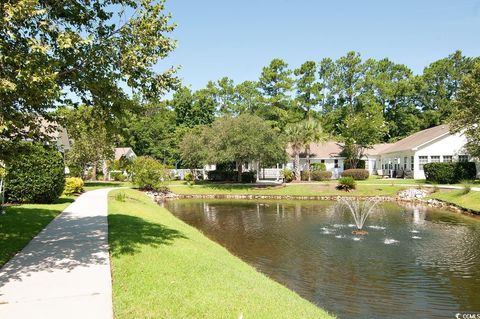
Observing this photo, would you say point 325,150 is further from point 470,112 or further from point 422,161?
point 470,112

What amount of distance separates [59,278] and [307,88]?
217ft

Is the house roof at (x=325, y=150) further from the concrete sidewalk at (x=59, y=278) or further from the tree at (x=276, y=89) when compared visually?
the concrete sidewalk at (x=59, y=278)

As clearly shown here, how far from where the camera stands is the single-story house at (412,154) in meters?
41.6

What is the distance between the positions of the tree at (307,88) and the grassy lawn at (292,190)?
3254 centimetres

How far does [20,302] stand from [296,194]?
104ft

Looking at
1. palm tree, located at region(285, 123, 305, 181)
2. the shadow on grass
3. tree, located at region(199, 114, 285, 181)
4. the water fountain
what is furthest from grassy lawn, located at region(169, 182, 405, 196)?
the shadow on grass

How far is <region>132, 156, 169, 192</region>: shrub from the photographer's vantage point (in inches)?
1420

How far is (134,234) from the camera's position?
40.5 ft

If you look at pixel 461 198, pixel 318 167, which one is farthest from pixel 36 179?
pixel 318 167

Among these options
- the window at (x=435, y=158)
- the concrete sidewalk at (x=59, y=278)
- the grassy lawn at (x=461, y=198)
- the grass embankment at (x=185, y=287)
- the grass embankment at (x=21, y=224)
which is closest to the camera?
the concrete sidewalk at (x=59, y=278)

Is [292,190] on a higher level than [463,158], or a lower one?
lower

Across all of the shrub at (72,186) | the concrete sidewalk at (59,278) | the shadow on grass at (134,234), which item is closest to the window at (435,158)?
the shrub at (72,186)

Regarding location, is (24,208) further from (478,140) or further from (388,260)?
(478,140)

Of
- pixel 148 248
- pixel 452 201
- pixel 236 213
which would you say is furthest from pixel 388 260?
pixel 452 201
